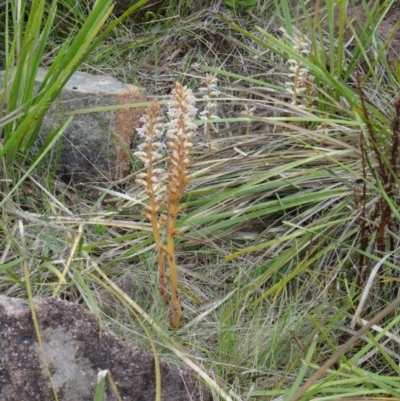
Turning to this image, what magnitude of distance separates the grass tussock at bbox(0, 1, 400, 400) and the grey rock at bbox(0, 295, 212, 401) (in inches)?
2.9

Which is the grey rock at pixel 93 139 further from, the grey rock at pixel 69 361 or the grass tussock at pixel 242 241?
the grey rock at pixel 69 361

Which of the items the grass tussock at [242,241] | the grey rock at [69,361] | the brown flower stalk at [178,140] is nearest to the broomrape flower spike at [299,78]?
the grass tussock at [242,241]

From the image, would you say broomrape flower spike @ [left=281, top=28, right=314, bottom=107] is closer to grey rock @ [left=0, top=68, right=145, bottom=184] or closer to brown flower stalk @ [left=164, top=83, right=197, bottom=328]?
grey rock @ [left=0, top=68, right=145, bottom=184]

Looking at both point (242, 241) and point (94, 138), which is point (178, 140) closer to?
point (242, 241)

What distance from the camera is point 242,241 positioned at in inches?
84.6

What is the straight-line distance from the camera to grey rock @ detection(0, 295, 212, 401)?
4.88 ft

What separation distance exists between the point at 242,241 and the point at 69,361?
0.77 m

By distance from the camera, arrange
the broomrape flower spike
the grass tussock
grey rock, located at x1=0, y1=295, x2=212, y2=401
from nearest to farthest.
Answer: grey rock, located at x1=0, y1=295, x2=212, y2=401, the grass tussock, the broomrape flower spike

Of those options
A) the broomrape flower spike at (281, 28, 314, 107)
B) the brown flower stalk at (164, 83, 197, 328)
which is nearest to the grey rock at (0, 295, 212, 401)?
the brown flower stalk at (164, 83, 197, 328)

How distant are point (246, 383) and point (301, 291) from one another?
34 cm

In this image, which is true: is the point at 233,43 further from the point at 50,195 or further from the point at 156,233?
the point at 156,233

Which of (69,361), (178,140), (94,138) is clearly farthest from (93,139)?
(69,361)

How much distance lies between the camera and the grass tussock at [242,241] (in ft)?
5.51

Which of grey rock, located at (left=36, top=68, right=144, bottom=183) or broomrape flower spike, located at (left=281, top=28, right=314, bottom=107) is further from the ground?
broomrape flower spike, located at (left=281, top=28, right=314, bottom=107)
